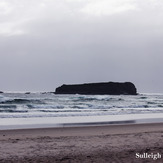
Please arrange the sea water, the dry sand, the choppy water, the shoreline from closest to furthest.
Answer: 1. the dry sand
2. the shoreline
3. the sea water
4. the choppy water

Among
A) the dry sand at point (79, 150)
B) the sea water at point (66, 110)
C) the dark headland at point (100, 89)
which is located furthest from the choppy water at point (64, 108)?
the dark headland at point (100, 89)

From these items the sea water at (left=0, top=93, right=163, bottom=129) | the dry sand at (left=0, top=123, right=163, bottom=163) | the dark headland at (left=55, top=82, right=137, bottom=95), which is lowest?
the sea water at (left=0, top=93, right=163, bottom=129)

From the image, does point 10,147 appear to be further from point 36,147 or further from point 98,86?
point 98,86

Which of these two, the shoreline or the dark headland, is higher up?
the dark headland

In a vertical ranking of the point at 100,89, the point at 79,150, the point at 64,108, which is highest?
the point at 100,89

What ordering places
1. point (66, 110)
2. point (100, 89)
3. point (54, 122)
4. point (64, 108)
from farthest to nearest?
point (100, 89) → point (64, 108) → point (66, 110) → point (54, 122)

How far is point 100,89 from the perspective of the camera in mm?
84625

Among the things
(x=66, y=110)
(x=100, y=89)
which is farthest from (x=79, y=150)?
(x=100, y=89)

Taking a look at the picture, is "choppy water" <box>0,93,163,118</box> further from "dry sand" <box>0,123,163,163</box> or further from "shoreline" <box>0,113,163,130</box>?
"dry sand" <box>0,123,163,163</box>

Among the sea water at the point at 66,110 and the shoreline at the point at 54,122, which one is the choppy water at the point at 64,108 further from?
the shoreline at the point at 54,122

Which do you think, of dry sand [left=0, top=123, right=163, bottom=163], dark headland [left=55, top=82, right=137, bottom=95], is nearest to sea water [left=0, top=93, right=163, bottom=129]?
dry sand [left=0, top=123, right=163, bottom=163]

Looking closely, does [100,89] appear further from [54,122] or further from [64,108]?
[54,122]

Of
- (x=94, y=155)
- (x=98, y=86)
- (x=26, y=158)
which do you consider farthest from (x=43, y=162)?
(x=98, y=86)

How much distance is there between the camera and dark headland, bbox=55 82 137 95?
277ft
